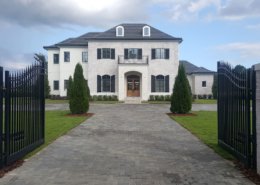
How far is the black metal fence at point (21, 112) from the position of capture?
23.3ft

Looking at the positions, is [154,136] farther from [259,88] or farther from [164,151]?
[259,88]

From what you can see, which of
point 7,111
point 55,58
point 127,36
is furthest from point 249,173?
point 55,58

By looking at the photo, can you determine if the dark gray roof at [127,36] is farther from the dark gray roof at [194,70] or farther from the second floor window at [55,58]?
the dark gray roof at [194,70]

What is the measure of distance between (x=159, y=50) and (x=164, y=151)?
30999 millimetres

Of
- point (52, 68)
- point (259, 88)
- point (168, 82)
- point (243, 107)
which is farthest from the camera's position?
point (52, 68)

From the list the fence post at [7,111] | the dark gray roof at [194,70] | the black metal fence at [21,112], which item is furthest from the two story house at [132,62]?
the fence post at [7,111]

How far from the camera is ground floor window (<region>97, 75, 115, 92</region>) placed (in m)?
39.6

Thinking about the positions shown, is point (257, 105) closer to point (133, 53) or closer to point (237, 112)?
point (237, 112)

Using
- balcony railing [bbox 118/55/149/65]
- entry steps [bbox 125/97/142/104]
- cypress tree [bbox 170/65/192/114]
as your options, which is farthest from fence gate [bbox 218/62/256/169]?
balcony railing [bbox 118/55/149/65]

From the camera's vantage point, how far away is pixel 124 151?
29.8ft

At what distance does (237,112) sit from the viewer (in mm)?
7863

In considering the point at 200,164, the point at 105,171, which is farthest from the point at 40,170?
the point at 200,164

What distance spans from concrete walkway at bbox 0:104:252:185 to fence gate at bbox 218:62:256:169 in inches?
18.0

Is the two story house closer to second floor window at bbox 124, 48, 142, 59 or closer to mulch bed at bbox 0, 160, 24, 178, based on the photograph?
second floor window at bbox 124, 48, 142, 59
